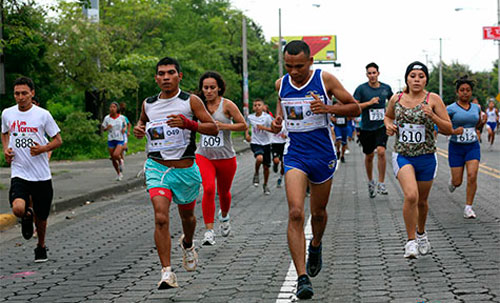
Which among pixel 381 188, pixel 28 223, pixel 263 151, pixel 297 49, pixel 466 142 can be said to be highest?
pixel 297 49

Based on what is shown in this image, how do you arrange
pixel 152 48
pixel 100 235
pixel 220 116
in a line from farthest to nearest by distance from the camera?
pixel 152 48 → pixel 100 235 → pixel 220 116

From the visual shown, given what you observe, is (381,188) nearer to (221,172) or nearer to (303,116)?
(221,172)

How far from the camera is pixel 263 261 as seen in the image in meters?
7.55

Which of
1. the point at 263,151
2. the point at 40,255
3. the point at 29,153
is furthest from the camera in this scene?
the point at 263,151

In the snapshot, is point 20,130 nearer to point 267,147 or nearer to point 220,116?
point 220,116

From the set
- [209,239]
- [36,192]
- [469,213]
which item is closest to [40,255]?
[36,192]

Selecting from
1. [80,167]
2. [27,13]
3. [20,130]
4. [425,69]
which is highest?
[27,13]

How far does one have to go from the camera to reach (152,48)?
43719 millimetres

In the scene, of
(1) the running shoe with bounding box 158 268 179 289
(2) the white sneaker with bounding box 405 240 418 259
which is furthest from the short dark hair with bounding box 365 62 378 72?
(1) the running shoe with bounding box 158 268 179 289

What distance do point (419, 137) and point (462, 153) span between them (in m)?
3.06

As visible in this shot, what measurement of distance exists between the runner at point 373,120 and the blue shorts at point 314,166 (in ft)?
22.6

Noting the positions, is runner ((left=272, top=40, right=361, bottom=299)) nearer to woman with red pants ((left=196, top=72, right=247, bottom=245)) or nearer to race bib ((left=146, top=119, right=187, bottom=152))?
race bib ((left=146, top=119, right=187, bottom=152))

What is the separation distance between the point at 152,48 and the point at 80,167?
21665 mm

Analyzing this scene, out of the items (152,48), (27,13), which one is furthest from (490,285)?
(152,48)
